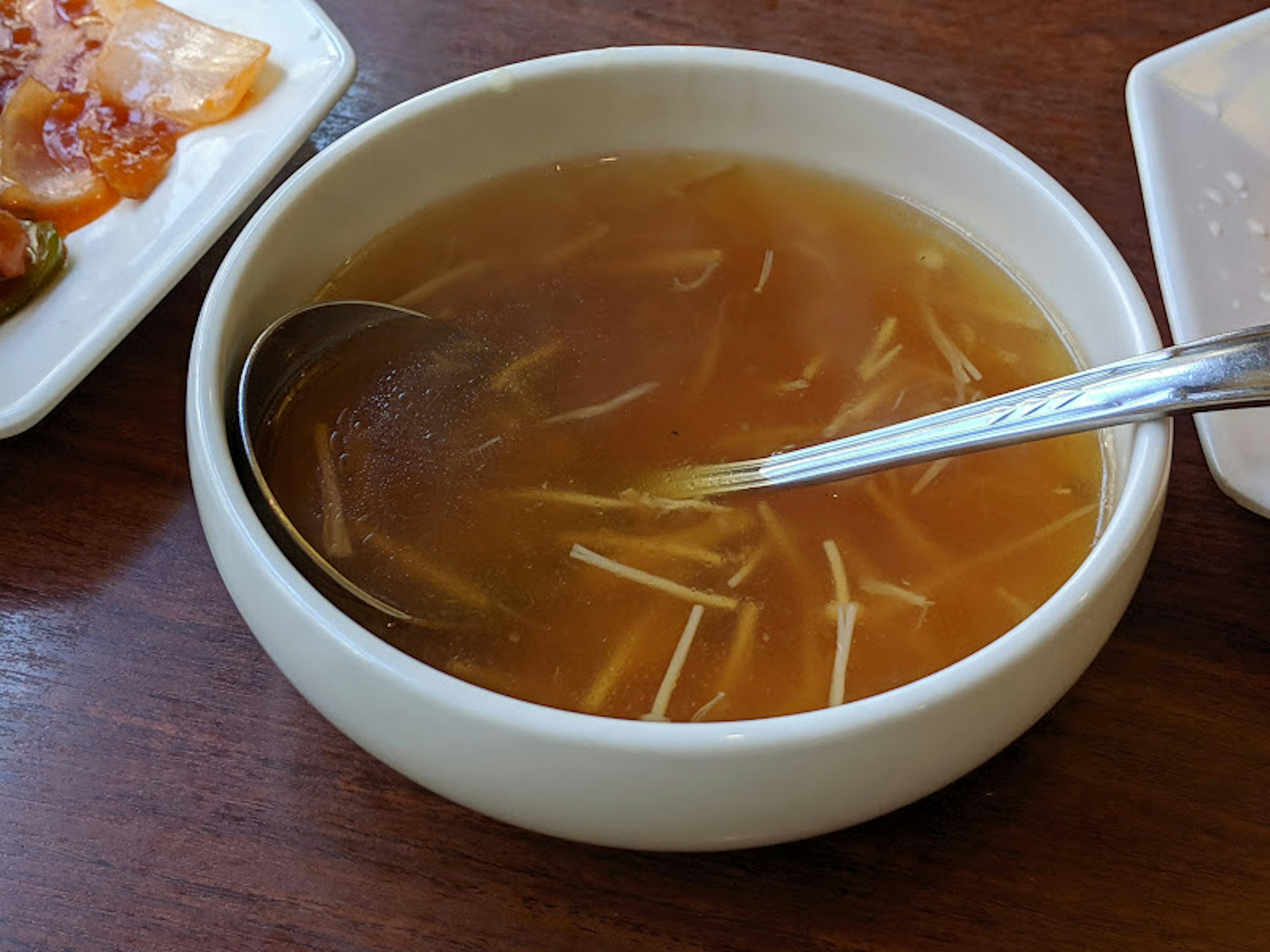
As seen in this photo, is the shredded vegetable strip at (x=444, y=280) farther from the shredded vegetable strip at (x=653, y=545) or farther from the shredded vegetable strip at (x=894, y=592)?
the shredded vegetable strip at (x=894, y=592)

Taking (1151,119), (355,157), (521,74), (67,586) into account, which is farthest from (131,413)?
(1151,119)

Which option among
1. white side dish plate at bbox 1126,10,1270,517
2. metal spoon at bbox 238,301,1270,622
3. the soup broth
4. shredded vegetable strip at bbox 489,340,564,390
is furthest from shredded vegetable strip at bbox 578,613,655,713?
white side dish plate at bbox 1126,10,1270,517

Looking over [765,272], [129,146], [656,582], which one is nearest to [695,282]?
[765,272]

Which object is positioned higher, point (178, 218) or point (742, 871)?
point (178, 218)

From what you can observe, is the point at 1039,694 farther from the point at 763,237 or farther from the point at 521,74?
the point at 521,74

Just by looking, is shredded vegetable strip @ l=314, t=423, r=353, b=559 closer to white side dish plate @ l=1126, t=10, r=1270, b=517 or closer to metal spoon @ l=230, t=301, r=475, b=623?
metal spoon @ l=230, t=301, r=475, b=623

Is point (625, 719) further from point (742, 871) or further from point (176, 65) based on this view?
point (176, 65)

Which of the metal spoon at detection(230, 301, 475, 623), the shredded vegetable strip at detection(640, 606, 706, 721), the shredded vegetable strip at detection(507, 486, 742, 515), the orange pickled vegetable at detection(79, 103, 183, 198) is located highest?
the metal spoon at detection(230, 301, 475, 623)
